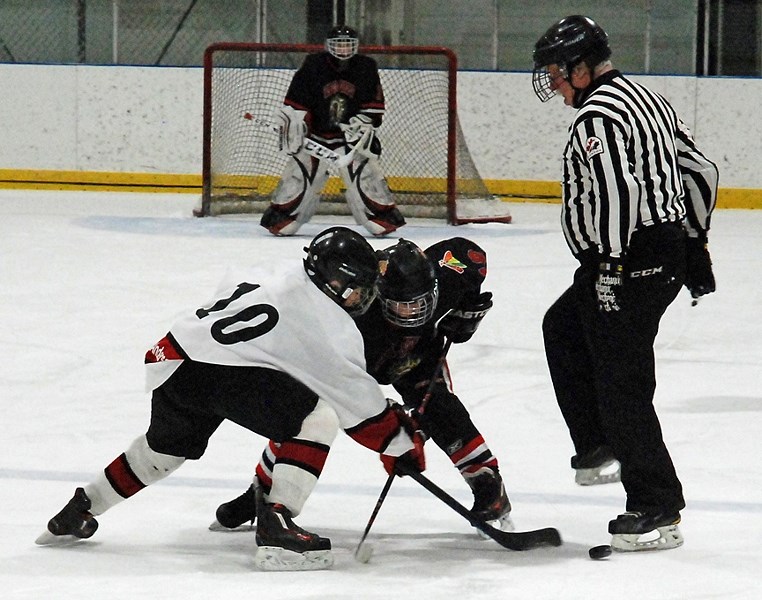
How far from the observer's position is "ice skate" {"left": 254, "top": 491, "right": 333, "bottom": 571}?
2564 mm

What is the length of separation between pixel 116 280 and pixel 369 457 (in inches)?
111

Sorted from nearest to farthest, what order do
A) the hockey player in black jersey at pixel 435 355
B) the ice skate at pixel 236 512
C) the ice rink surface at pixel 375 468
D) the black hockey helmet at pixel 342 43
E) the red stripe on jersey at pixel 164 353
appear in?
the ice rink surface at pixel 375 468 → the red stripe on jersey at pixel 164 353 → the hockey player in black jersey at pixel 435 355 → the ice skate at pixel 236 512 → the black hockey helmet at pixel 342 43

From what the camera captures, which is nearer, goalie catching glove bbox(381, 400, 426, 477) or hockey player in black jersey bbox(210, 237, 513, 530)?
goalie catching glove bbox(381, 400, 426, 477)

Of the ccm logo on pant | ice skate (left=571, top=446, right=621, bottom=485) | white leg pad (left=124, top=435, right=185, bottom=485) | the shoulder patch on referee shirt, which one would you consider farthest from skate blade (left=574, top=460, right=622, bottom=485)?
white leg pad (left=124, top=435, right=185, bottom=485)

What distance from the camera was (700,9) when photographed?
9.65 m

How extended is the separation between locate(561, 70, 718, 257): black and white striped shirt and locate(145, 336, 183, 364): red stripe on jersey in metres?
0.82

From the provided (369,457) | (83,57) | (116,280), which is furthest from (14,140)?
(369,457)

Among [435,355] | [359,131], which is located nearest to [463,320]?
[435,355]

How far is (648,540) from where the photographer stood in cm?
270

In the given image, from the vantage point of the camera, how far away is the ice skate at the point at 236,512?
285cm

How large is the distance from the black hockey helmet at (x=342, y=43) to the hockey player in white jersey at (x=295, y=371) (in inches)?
200

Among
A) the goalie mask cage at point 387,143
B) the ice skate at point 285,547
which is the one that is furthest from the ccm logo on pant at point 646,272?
the goalie mask cage at point 387,143

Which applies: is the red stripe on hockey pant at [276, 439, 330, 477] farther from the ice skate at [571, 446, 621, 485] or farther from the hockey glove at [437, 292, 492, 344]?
the ice skate at [571, 446, 621, 485]

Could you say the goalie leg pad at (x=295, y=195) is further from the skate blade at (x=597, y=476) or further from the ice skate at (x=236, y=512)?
the ice skate at (x=236, y=512)
